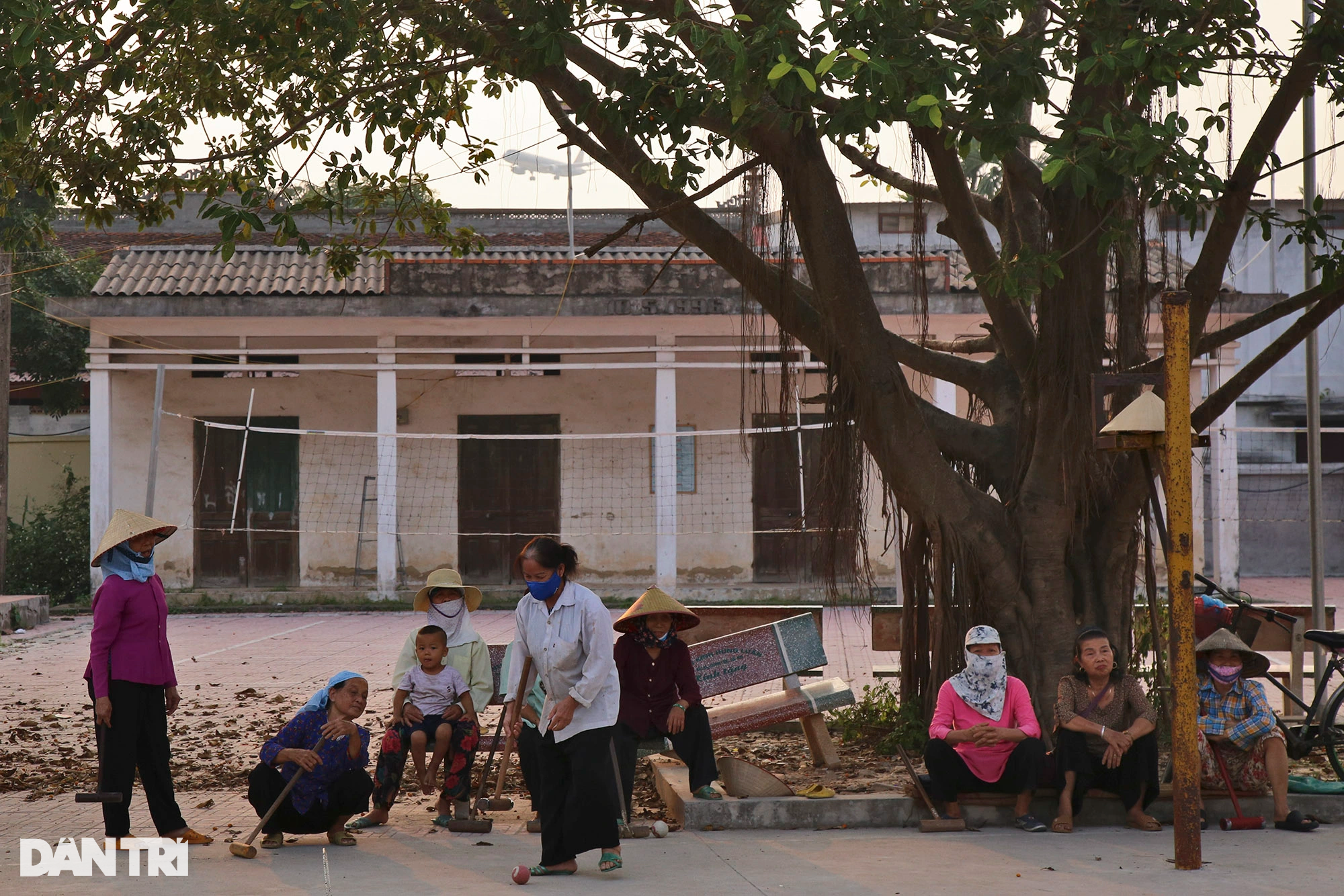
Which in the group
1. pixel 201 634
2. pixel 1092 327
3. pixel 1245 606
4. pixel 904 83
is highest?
pixel 904 83

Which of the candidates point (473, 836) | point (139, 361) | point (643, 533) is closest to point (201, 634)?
point (139, 361)

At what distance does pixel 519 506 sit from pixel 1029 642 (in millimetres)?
12298

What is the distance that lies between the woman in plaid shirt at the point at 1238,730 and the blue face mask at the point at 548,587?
2.97 meters

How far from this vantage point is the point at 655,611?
21.6 feet

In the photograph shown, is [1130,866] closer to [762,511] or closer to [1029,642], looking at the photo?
[1029,642]

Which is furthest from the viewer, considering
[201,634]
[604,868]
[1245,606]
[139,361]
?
[139,361]

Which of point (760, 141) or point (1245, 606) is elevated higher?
point (760, 141)

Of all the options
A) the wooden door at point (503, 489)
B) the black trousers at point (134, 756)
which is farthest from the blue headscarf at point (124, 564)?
the wooden door at point (503, 489)

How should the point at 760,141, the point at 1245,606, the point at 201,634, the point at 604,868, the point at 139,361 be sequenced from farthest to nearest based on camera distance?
the point at 139,361
the point at 201,634
the point at 1245,606
the point at 760,141
the point at 604,868

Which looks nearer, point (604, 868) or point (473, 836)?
point (604, 868)

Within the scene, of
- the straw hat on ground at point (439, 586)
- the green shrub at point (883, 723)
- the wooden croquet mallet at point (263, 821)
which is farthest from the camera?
the green shrub at point (883, 723)

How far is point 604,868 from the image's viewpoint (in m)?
5.24

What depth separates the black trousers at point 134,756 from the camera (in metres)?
5.73

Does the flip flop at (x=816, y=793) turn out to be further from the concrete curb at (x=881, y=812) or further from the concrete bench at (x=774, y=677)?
the concrete bench at (x=774, y=677)
